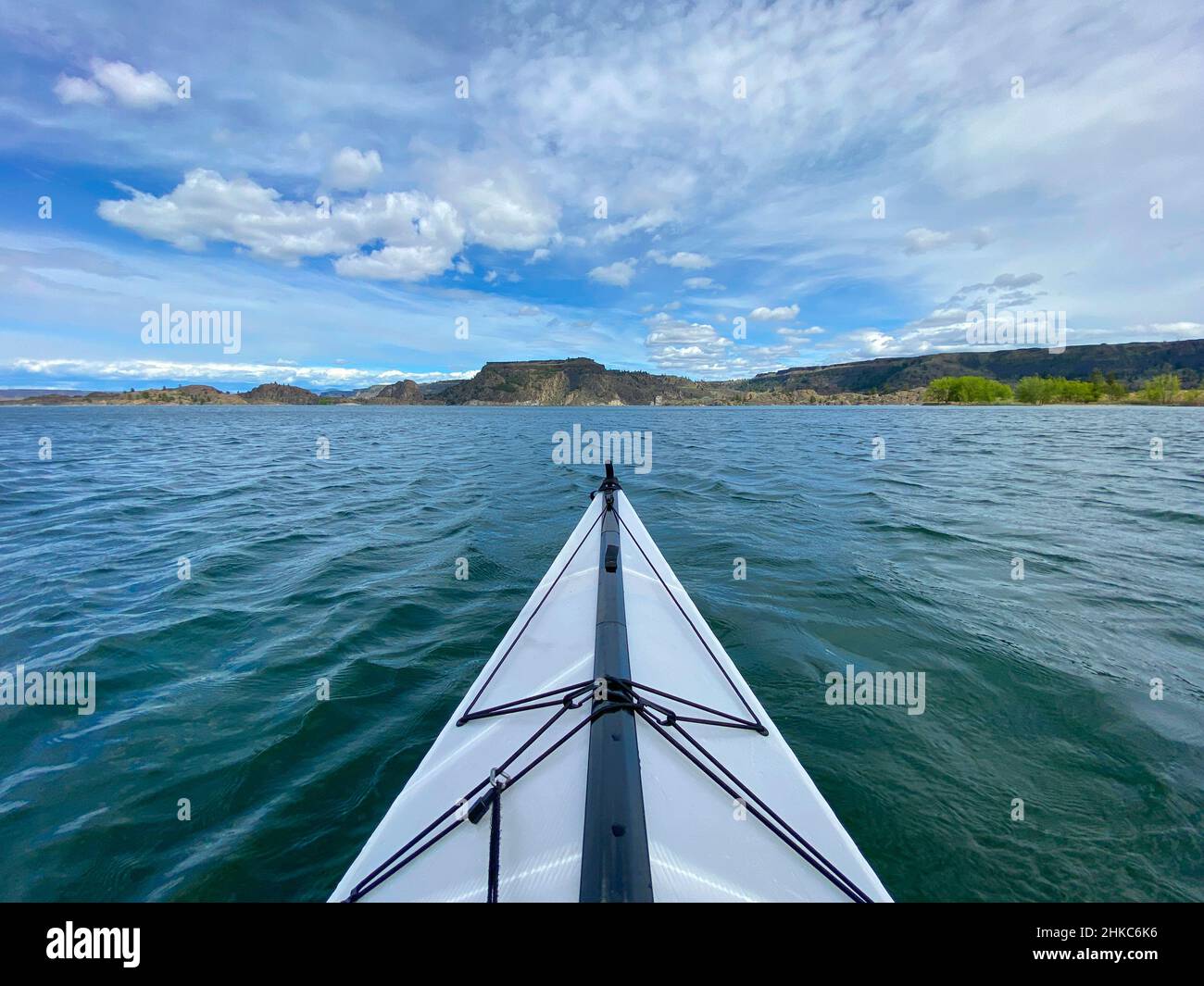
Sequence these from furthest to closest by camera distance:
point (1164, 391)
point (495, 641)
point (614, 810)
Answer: point (1164, 391), point (495, 641), point (614, 810)

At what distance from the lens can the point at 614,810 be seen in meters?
2.34

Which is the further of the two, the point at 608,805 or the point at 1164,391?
the point at 1164,391

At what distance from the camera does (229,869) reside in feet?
10.8

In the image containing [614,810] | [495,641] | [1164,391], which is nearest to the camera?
[614,810]

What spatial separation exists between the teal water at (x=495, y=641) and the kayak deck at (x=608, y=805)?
1.09 metres

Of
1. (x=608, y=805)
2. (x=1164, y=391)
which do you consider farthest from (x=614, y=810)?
(x=1164, y=391)

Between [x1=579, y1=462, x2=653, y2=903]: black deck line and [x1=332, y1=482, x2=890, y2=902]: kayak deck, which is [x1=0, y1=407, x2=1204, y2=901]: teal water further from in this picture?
[x1=579, y1=462, x2=653, y2=903]: black deck line

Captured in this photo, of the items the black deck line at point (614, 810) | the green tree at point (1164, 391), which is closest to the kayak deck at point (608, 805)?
the black deck line at point (614, 810)

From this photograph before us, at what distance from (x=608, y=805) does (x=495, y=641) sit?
178 inches

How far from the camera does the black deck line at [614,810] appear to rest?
6.36ft

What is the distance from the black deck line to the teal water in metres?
2.25

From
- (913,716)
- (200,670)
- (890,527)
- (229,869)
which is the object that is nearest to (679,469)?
(890,527)

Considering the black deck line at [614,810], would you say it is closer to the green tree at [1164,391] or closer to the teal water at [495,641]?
the teal water at [495,641]

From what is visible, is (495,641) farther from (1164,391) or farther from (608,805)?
(1164,391)
